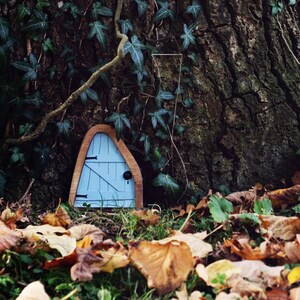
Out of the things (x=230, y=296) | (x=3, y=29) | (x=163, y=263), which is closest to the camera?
(x=230, y=296)

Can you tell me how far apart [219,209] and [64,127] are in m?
0.91

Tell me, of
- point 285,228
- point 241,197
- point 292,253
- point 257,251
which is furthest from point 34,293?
point 241,197

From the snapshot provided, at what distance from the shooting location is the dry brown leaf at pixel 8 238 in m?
1.77

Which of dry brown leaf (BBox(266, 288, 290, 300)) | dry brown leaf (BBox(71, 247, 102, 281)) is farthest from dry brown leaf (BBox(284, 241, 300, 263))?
dry brown leaf (BBox(71, 247, 102, 281))

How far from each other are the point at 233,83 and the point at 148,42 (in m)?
0.47

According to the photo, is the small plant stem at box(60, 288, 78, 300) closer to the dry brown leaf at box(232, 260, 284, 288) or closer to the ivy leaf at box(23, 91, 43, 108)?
the dry brown leaf at box(232, 260, 284, 288)

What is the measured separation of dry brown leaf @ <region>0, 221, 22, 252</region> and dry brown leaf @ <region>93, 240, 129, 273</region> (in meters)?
0.29

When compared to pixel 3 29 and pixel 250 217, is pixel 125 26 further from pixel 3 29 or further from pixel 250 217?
pixel 250 217

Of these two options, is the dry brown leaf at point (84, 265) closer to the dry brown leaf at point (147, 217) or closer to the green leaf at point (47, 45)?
the dry brown leaf at point (147, 217)

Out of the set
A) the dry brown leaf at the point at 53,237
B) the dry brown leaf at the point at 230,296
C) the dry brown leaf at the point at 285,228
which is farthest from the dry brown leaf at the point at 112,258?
the dry brown leaf at the point at 285,228

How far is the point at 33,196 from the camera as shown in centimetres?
270

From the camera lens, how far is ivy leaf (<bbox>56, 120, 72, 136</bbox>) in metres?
2.62

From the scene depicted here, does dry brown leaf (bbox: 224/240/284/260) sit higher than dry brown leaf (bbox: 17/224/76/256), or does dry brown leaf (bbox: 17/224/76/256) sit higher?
dry brown leaf (bbox: 17/224/76/256)

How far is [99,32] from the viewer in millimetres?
2559
